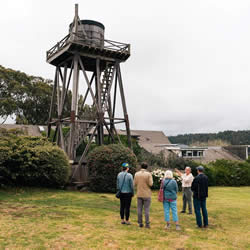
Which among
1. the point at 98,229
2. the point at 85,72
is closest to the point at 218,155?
the point at 85,72

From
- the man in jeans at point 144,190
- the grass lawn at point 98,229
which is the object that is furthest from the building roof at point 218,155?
the man in jeans at point 144,190

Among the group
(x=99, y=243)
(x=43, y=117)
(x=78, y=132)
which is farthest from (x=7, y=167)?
(x=43, y=117)

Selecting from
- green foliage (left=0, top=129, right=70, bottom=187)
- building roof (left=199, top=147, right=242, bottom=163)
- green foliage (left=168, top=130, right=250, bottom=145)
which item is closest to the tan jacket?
green foliage (left=0, top=129, right=70, bottom=187)

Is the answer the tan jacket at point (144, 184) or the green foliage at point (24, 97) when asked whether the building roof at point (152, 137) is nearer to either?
the green foliage at point (24, 97)

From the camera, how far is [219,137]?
10369 cm

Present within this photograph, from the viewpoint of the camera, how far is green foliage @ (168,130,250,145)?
3620 inches

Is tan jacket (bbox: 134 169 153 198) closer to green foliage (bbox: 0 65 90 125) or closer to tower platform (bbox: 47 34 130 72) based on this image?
tower platform (bbox: 47 34 130 72)

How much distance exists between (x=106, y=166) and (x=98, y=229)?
8657mm

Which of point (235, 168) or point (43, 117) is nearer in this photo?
point (235, 168)

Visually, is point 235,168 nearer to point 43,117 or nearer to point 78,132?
point 78,132

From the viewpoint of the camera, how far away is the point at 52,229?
8.04m

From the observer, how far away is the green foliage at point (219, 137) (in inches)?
3620

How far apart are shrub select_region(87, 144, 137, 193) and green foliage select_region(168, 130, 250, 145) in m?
74.9

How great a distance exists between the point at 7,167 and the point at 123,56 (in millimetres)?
10917
